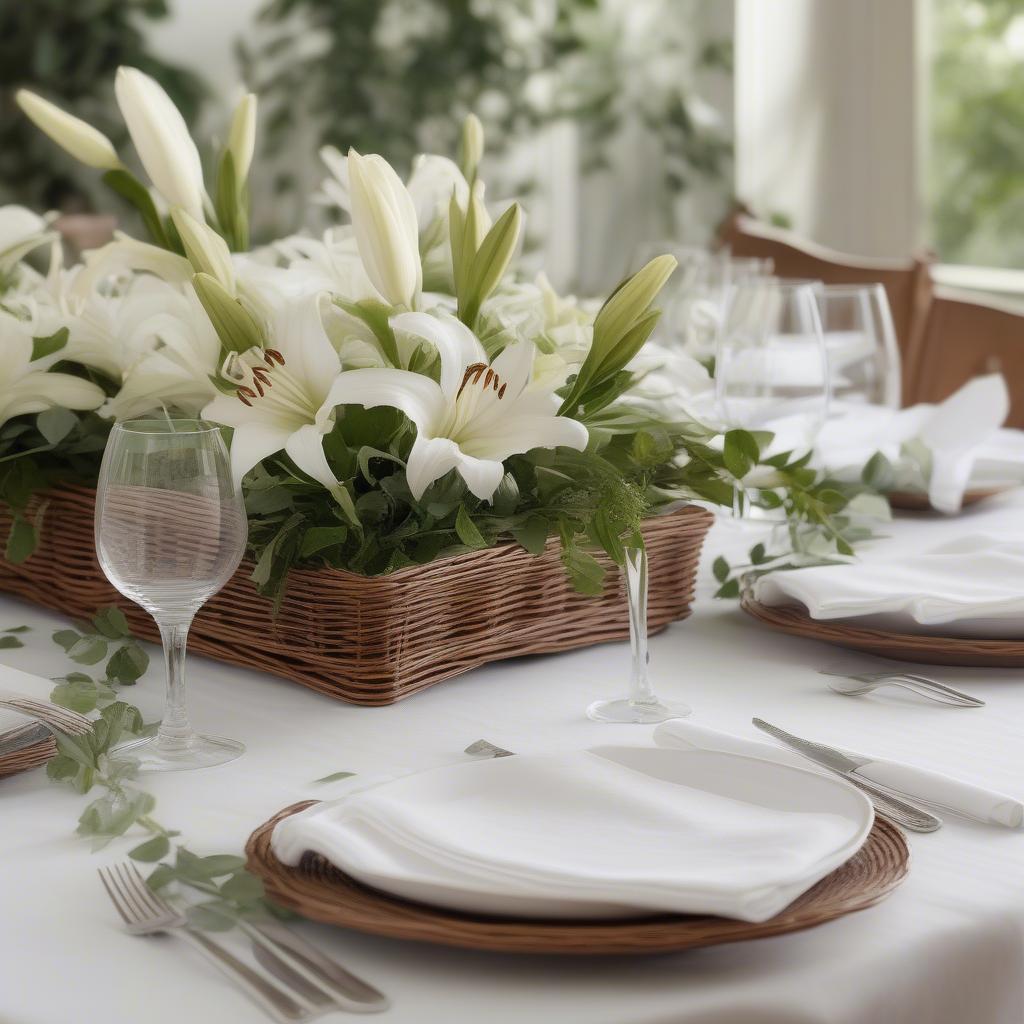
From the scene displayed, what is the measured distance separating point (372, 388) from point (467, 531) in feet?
0.35

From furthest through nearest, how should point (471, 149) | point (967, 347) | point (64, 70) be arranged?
point (64, 70), point (967, 347), point (471, 149)

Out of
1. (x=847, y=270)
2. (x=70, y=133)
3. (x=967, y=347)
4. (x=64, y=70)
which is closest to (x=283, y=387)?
(x=70, y=133)

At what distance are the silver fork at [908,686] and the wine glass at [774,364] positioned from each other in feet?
0.97

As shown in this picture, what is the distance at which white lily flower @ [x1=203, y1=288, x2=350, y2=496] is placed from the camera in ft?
2.97

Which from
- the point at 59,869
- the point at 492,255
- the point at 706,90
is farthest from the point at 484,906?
the point at 706,90

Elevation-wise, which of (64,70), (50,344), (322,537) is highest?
(64,70)

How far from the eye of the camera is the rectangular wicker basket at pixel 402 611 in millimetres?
927

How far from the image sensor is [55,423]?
1.08 m

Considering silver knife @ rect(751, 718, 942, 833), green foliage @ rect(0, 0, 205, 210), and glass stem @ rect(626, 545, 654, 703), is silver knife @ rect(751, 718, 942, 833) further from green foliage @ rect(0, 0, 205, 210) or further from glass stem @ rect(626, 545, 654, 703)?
green foliage @ rect(0, 0, 205, 210)

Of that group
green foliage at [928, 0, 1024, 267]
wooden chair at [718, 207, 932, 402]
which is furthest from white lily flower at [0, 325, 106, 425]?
green foliage at [928, 0, 1024, 267]

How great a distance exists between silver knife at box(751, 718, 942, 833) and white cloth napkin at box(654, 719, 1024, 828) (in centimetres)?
1

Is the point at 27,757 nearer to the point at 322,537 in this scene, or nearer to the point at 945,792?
the point at 322,537

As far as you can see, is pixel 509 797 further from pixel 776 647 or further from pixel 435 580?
pixel 776 647

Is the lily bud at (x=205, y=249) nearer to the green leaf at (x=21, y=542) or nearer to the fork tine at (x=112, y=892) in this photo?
the green leaf at (x=21, y=542)
